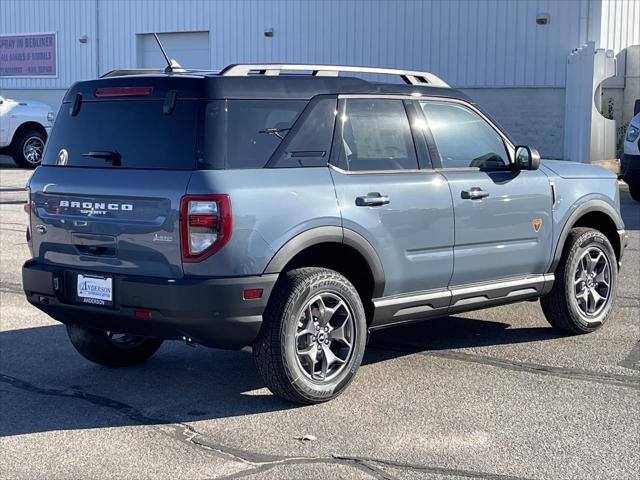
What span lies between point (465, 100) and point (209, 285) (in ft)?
8.23

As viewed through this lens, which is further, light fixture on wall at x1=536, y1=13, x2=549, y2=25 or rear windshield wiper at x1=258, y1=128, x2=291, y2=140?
light fixture on wall at x1=536, y1=13, x2=549, y2=25

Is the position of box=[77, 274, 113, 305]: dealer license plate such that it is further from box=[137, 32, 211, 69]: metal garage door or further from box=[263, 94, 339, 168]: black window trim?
box=[137, 32, 211, 69]: metal garage door

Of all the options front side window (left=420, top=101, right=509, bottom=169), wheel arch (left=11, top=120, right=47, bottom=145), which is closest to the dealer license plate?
front side window (left=420, top=101, right=509, bottom=169)

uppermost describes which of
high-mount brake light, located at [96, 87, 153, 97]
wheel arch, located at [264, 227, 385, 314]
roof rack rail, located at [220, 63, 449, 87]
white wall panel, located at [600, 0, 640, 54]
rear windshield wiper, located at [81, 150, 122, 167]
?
white wall panel, located at [600, 0, 640, 54]

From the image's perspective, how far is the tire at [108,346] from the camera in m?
6.58

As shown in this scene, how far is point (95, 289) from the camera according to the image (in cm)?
572

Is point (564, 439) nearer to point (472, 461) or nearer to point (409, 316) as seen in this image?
point (472, 461)

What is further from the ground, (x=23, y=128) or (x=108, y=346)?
(x=23, y=128)

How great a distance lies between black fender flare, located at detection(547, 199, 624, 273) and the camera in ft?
23.9

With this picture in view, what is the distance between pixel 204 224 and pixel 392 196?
134 cm

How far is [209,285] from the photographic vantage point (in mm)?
5363

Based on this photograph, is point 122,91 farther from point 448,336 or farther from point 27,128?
point 27,128

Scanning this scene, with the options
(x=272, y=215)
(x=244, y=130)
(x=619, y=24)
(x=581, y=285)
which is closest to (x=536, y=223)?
(x=581, y=285)

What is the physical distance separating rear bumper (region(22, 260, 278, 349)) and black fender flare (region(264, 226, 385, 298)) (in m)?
0.10
